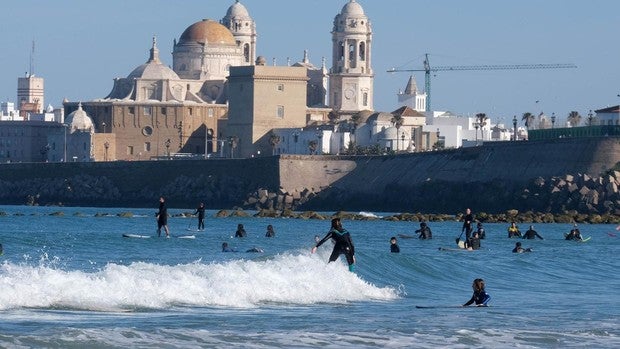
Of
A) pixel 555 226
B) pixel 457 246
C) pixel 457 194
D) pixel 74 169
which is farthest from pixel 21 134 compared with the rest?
pixel 457 246

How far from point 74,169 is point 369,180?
81.5 ft

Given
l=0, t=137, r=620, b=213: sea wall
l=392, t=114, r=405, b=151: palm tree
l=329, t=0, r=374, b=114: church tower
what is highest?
l=329, t=0, r=374, b=114: church tower

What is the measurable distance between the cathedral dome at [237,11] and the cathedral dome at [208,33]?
21.2ft

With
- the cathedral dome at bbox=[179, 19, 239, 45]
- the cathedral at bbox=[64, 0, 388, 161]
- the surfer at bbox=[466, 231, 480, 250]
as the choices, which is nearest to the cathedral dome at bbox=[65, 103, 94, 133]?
the cathedral at bbox=[64, 0, 388, 161]

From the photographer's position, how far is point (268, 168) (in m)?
119

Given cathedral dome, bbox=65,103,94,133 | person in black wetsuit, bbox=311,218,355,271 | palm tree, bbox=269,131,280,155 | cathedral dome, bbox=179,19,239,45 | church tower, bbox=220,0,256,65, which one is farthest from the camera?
church tower, bbox=220,0,256,65

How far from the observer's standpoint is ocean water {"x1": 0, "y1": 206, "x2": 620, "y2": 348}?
2300cm


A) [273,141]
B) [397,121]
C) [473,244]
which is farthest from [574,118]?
[473,244]

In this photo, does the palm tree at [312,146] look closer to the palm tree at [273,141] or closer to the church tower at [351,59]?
the palm tree at [273,141]

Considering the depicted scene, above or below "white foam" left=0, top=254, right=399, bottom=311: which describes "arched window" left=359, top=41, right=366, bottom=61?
above

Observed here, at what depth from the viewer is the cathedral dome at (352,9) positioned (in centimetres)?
14838

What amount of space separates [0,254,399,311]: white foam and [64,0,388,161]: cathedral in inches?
4085

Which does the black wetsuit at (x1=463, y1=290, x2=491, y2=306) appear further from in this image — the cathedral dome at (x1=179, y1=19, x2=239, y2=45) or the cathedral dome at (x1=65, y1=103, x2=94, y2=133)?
the cathedral dome at (x1=179, y1=19, x2=239, y2=45)

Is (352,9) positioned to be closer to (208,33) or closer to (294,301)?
(208,33)
